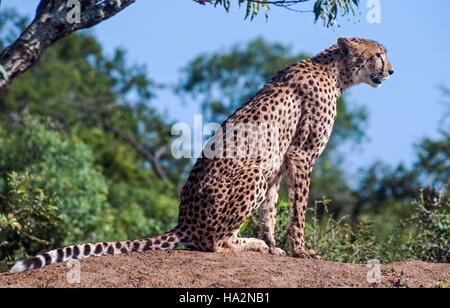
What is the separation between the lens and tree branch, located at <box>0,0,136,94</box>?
242 inches

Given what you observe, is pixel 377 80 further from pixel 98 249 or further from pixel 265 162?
pixel 98 249

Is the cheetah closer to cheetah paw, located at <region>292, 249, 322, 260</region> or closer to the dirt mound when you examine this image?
cheetah paw, located at <region>292, 249, 322, 260</region>

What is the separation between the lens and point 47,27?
6.31 meters

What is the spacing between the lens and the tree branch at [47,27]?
6145mm

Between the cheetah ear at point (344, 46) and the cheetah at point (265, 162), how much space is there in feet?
0.03

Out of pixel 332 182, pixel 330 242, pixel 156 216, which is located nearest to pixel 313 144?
pixel 330 242

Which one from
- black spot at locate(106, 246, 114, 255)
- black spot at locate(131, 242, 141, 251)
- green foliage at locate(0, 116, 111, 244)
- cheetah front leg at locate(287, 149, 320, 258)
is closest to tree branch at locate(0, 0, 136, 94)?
black spot at locate(106, 246, 114, 255)

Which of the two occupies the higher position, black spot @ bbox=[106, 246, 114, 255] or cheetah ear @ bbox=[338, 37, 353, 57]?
cheetah ear @ bbox=[338, 37, 353, 57]

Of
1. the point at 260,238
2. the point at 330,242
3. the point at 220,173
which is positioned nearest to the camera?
the point at 220,173

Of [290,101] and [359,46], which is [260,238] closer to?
[290,101]

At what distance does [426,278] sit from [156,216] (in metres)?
10.6

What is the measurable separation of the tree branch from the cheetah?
1777 mm

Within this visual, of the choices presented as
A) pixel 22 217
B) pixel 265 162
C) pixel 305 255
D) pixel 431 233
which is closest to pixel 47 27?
pixel 265 162

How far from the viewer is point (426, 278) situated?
5.53 m
